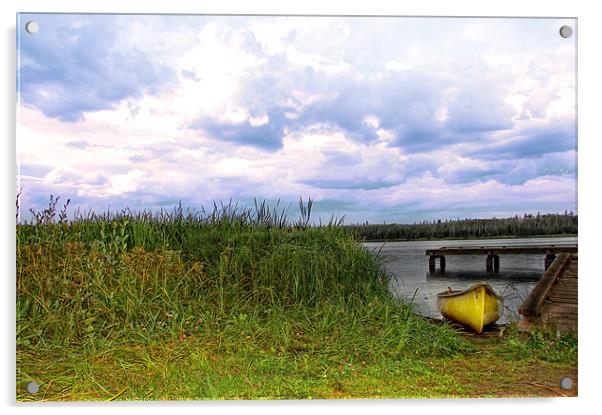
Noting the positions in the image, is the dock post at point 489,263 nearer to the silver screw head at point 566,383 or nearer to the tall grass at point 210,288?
the tall grass at point 210,288

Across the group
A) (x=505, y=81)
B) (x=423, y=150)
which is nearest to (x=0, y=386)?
(x=423, y=150)

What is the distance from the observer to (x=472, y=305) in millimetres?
3006

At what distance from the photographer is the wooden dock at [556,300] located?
2.96 m

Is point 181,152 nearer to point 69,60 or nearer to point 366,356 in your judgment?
point 69,60

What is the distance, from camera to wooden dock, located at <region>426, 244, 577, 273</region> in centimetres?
297

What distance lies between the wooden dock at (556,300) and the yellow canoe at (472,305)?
153 mm

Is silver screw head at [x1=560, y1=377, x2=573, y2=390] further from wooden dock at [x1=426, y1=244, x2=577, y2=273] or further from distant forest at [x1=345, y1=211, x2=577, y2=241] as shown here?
distant forest at [x1=345, y1=211, x2=577, y2=241]

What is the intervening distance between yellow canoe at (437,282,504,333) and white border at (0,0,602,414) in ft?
1.37

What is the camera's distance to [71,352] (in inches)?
113

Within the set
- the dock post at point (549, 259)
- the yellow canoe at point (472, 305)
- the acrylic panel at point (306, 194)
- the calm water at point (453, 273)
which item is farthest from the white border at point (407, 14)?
the yellow canoe at point (472, 305)

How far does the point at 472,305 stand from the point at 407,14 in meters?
1.58

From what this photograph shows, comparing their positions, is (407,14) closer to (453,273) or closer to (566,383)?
(453,273)

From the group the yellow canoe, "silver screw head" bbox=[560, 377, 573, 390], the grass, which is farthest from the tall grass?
"silver screw head" bbox=[560, 377, 573, 390]

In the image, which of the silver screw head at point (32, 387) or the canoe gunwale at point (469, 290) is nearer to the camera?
the silver screw head at point (32, 387)
